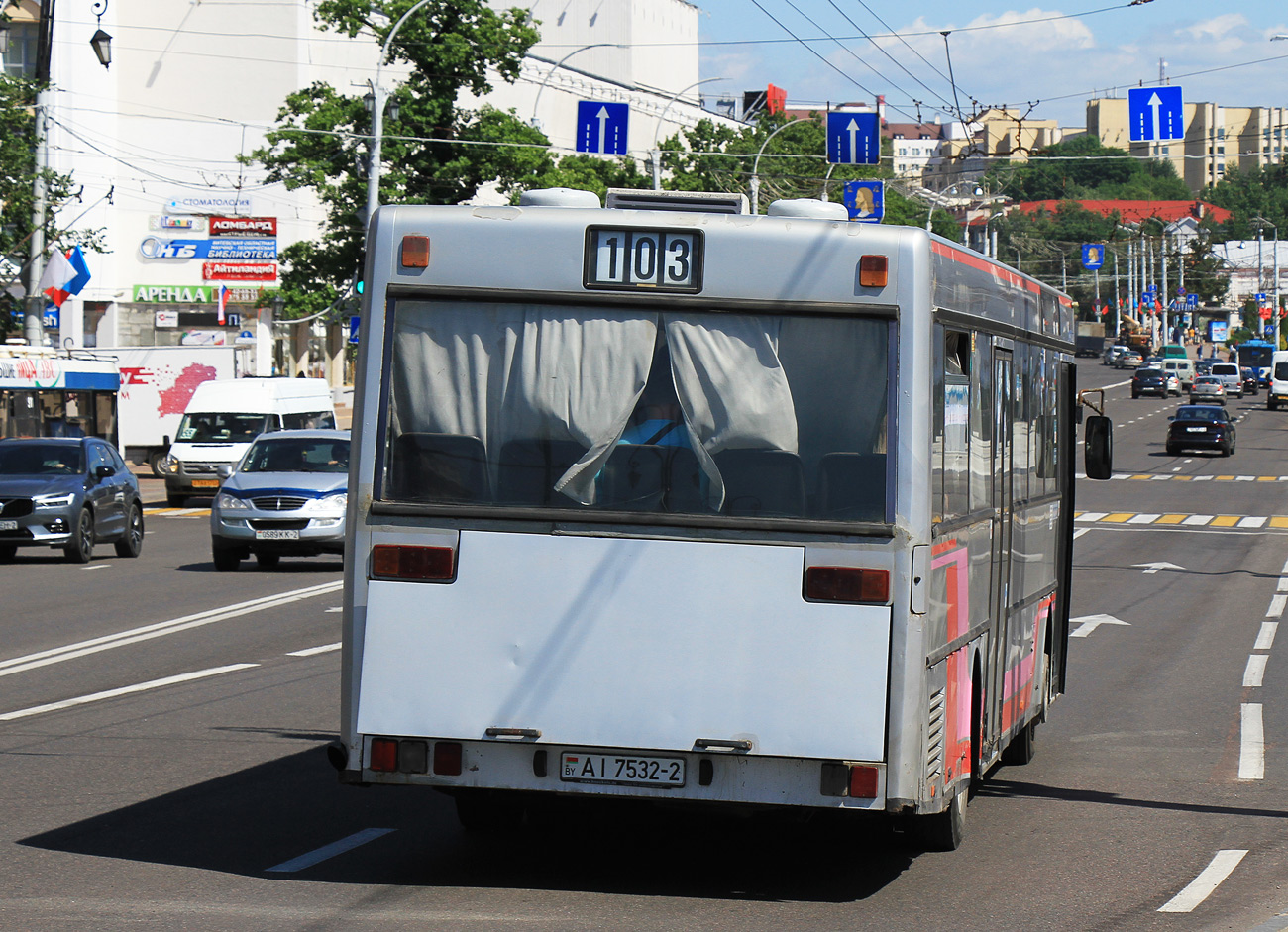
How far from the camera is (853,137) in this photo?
44.8m

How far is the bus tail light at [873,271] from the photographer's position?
6805mm

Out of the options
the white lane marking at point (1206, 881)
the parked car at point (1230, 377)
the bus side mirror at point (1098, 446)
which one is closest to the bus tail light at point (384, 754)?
the white lane marking at point (1206, 881)

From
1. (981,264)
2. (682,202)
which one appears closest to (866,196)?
(981,264)

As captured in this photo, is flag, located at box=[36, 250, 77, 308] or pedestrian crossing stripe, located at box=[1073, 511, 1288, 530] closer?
pedestrian crossing stripe, located at box=[1073, 511, 1288, 530]

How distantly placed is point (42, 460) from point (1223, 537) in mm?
18248

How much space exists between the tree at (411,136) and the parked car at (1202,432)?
21.4m

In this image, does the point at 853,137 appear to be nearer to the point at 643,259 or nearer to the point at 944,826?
the point at 944,826

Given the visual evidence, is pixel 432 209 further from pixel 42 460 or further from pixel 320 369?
pixel 320 369

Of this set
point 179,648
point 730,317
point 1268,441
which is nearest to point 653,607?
point 730,317

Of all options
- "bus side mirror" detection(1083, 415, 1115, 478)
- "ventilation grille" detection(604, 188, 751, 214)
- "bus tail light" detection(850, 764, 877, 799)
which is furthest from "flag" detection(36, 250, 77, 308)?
"bus tail light" detection(850, 764, 877, 799)

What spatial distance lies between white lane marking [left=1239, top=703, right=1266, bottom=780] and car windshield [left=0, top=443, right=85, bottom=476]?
53.7ft

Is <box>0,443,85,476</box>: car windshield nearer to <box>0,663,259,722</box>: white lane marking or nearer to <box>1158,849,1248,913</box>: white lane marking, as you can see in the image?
<box>0,663,259,722</box>: white lane marking

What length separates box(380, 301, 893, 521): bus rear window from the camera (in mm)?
6781

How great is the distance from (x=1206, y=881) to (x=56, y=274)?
114 ft
